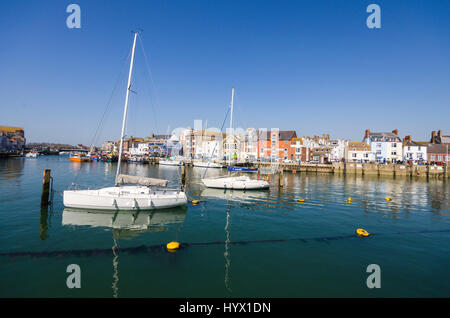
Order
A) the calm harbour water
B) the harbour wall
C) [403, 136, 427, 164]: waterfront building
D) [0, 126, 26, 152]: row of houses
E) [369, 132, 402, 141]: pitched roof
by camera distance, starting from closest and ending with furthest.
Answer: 1. the calm harbour water
2. the harbour wall
3. [403, 136, 427, 164]: waterfront building
4. [369, 132, 402, 141]: pitched roof
5. [0, 126, 26, 152]: row of houses

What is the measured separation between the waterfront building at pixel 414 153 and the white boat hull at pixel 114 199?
86306 mm

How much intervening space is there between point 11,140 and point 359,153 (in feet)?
632

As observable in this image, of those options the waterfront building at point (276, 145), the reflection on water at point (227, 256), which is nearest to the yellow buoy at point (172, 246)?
the reflection on water at point (227, 256)

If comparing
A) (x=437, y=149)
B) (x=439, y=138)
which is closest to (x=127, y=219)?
(x=437, y=149)

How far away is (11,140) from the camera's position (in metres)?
137

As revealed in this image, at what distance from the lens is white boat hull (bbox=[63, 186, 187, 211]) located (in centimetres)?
1698

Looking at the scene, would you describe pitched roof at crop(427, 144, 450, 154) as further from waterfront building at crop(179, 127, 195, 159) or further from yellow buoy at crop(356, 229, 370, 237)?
waterfront building at crop(179, 127, 195, 159)

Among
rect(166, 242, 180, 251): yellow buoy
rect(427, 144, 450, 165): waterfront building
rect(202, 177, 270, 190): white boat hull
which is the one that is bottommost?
rect(166, 242, 180, 251): yellow buoy

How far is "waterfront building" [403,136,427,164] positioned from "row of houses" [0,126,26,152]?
639 feet

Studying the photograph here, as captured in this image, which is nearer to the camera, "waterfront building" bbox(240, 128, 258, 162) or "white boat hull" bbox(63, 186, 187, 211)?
"white boat hull" bbox(63, 186, 187, 211)

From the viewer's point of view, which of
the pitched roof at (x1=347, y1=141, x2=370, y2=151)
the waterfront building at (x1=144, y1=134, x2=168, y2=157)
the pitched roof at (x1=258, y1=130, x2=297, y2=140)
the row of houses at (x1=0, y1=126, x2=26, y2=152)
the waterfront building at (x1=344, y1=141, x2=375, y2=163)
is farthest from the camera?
the waterfront building at (x1=144, y1=134, x2=168, y2=157)

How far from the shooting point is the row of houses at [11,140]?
126 m

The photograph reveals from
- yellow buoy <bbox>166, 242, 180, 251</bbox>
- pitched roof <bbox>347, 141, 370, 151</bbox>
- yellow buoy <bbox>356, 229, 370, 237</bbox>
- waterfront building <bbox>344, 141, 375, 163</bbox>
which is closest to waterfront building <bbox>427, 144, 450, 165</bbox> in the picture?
waterfront building <bbox>344, 141, 375, 163</bbox>

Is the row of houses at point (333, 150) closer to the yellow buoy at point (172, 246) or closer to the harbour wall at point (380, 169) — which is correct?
the harbour wall at point (380, 169)
